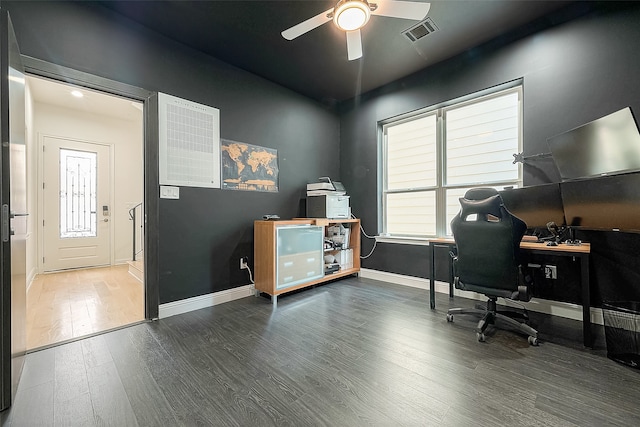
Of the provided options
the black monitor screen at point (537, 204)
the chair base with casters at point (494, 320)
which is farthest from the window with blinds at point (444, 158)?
the chair base with casters at point (494, 320)

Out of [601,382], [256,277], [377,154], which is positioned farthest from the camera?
[377,154]

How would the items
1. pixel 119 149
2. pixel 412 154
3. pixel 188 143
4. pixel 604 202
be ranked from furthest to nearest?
pixel 119 149 < pixel 412 154 < pixel 188 143 < pixel 604 202

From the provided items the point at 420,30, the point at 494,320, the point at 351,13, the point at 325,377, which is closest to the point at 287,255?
the point at 325,377

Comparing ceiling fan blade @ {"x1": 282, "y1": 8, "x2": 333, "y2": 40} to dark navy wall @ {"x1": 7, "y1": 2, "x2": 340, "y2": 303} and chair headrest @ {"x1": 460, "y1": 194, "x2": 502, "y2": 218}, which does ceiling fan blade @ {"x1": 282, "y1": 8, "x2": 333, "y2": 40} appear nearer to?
dark navy wall @ {"x1": 7, "y1": 2, "x2": 340, "y2": 303}

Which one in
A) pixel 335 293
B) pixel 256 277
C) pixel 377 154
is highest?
pixel 377 154

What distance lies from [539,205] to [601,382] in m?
1.43

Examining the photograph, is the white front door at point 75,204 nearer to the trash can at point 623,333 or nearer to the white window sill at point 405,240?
the white window sill at point 405,240

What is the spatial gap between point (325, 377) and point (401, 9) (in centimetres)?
257

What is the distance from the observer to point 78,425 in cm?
119

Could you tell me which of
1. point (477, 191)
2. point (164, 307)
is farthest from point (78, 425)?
point (477, 191)

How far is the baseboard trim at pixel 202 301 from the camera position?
2.50 metres

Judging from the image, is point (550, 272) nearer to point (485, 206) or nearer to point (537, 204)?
point (537, 204)

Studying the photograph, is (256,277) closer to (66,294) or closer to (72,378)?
(72,378)

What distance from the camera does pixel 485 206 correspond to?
6.52 ft
